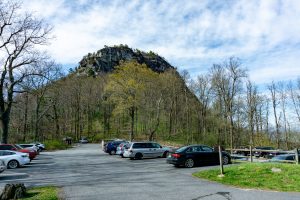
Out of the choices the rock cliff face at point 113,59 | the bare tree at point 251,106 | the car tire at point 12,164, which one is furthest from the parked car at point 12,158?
the rock cliff face at point 113,59

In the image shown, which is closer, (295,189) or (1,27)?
(295,189)

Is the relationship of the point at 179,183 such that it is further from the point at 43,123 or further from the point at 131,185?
the point at 43,123

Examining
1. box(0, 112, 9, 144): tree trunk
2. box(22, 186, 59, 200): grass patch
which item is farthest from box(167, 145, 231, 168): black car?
box(0, 112, 9, 144): tree trunk

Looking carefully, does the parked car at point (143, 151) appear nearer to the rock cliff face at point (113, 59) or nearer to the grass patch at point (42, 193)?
the grass patch at point (42, 193)

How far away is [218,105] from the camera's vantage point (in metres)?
56.0

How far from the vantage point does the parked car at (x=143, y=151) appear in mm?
29125

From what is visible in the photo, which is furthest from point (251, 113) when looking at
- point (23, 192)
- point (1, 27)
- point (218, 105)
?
point (23, 192)

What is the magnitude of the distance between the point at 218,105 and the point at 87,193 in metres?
46.2

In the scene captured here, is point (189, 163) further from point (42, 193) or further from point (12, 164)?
point (12, 164)

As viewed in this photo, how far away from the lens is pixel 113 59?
136 m

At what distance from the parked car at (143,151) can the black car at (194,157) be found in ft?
24.8

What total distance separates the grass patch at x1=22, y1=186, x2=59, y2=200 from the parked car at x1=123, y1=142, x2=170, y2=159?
Result: 15.9 meters

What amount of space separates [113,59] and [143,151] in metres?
110

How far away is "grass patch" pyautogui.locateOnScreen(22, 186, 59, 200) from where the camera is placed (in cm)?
1110
